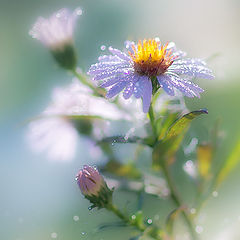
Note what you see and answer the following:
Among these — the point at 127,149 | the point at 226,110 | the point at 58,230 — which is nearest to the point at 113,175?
the point at 127,149

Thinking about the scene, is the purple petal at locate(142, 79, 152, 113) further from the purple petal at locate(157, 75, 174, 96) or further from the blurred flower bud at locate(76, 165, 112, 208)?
the blurred flower bud at locate(76, 165, 112, 208)

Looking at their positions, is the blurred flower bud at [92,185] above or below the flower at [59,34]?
below

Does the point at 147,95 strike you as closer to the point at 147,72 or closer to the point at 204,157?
the point at 147,72

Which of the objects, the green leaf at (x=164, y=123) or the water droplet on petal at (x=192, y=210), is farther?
Answer: the water droplet on petal at (x=192, y=210)

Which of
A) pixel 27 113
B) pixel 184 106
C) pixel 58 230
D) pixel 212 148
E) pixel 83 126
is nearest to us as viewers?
pixel 184 106

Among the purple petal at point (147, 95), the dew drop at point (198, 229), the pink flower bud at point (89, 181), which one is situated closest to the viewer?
the purple petal at point (147, 95)

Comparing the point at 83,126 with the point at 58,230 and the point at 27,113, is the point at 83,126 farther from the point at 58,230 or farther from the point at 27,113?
the point at 27,113

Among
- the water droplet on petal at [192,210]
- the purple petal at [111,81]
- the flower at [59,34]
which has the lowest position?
the water droplet on petal at [192,210]

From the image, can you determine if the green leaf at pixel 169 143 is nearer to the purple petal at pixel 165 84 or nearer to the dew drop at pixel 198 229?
the purple petal at pixel 165 84

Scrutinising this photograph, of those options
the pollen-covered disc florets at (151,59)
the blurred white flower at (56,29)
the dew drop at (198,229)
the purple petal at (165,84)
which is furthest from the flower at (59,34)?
the dew drop at (198,229)

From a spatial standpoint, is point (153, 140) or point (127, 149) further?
point (127, 149)
